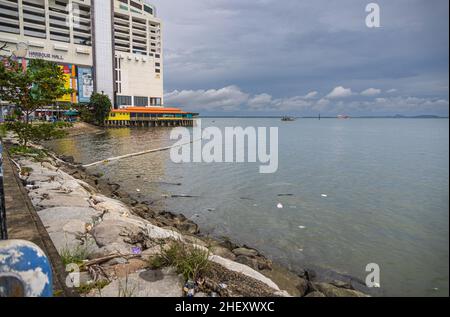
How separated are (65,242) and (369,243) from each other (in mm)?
8934

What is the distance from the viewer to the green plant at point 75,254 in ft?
14.8

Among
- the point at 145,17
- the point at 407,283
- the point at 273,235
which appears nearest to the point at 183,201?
the point at 273,235

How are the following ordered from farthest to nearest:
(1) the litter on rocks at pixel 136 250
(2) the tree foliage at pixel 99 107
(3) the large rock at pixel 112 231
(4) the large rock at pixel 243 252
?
(2) the tree foliage at pixel 99 107 → (4) the large rock at pixel 243 252 → (3) the large rock at pixel 112 231 → (1) the litter on rocks at pixel 136 250

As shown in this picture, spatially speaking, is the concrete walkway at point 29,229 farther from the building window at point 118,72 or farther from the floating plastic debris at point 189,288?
the building window at point 118,72

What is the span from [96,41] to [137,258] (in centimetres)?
8406

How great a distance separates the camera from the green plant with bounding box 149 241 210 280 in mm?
4090

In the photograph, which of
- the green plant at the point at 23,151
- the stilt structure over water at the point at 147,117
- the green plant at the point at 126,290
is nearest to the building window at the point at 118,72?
the stilt structure over water at the point at 147,117

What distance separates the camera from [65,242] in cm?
557

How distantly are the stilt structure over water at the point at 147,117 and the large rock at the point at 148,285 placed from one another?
71060 mm

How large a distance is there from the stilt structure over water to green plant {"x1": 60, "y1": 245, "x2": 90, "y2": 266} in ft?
228

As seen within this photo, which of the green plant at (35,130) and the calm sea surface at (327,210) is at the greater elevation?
the green plant at (35,130)

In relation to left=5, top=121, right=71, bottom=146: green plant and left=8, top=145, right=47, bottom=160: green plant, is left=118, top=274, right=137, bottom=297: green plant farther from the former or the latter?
left=5, top=121, right=71, bottom=146: green plant
